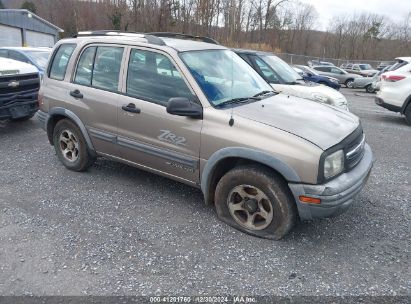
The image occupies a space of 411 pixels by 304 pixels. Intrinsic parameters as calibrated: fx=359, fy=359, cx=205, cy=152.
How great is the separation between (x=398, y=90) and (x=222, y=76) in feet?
23.6

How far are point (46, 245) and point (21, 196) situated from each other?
4.25ft

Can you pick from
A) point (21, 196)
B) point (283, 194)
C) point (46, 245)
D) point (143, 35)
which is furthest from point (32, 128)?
point (283, 194)

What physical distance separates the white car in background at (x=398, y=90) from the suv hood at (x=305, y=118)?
630 centimetres

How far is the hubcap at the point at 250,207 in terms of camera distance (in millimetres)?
3461

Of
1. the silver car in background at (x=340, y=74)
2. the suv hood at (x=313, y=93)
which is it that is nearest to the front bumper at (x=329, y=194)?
the suv hood at (x=313, y=93)

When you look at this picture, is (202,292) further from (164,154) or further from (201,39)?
(201,39)

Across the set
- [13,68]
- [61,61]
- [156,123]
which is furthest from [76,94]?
[13,68]

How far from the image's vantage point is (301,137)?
320 cm

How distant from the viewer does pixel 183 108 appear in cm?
352

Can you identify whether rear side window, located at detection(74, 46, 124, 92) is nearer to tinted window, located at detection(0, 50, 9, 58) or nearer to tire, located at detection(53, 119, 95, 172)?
tire, located at detection(53, 119, 95, 172)

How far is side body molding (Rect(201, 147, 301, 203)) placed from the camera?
10.4ft

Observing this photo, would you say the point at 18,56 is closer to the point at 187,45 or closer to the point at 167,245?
the point at 187,45

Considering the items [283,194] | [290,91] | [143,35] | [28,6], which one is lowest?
[283,194]

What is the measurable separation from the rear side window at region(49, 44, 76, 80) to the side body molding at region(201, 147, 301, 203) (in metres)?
2.58
